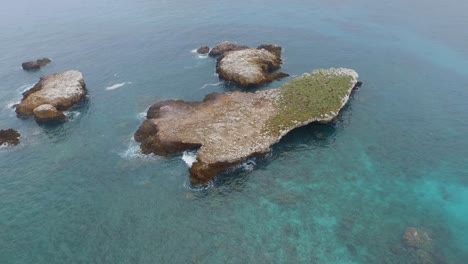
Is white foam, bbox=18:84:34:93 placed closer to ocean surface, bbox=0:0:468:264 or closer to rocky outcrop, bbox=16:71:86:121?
ocean surface, bbox=0:0:468:264

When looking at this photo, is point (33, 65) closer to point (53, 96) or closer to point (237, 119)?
point (53, 96)

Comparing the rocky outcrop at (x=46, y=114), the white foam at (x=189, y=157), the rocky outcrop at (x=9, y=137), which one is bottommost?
the rocky outcrop at (x=9, y=137)

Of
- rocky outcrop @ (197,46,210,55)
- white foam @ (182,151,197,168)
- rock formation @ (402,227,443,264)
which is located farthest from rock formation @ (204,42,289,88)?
rock formation @ (402,227,443,264)

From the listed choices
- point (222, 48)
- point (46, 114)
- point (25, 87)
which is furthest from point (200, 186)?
point (25, 87)

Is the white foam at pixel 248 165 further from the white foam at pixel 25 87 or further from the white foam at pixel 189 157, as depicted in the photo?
the white foam at pixel 25 87

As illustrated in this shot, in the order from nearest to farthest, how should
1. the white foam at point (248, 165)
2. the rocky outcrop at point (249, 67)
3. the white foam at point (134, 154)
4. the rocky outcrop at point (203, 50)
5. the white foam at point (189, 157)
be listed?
the white foam at point (248, 165), the white foam at point (189, 157), the white foam at point (134, 154), the rocky outcrop at point (249, 67), the rocky outcrop at point (203, 50)

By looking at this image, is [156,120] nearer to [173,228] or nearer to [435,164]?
[173,228]

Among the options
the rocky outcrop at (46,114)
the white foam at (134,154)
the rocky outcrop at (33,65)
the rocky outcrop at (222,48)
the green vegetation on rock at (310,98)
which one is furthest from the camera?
the rocky outcrop at (33,65)

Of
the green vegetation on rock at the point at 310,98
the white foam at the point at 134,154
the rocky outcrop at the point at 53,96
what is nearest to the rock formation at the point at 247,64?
the green vegetation on rock at the point at 310,98
